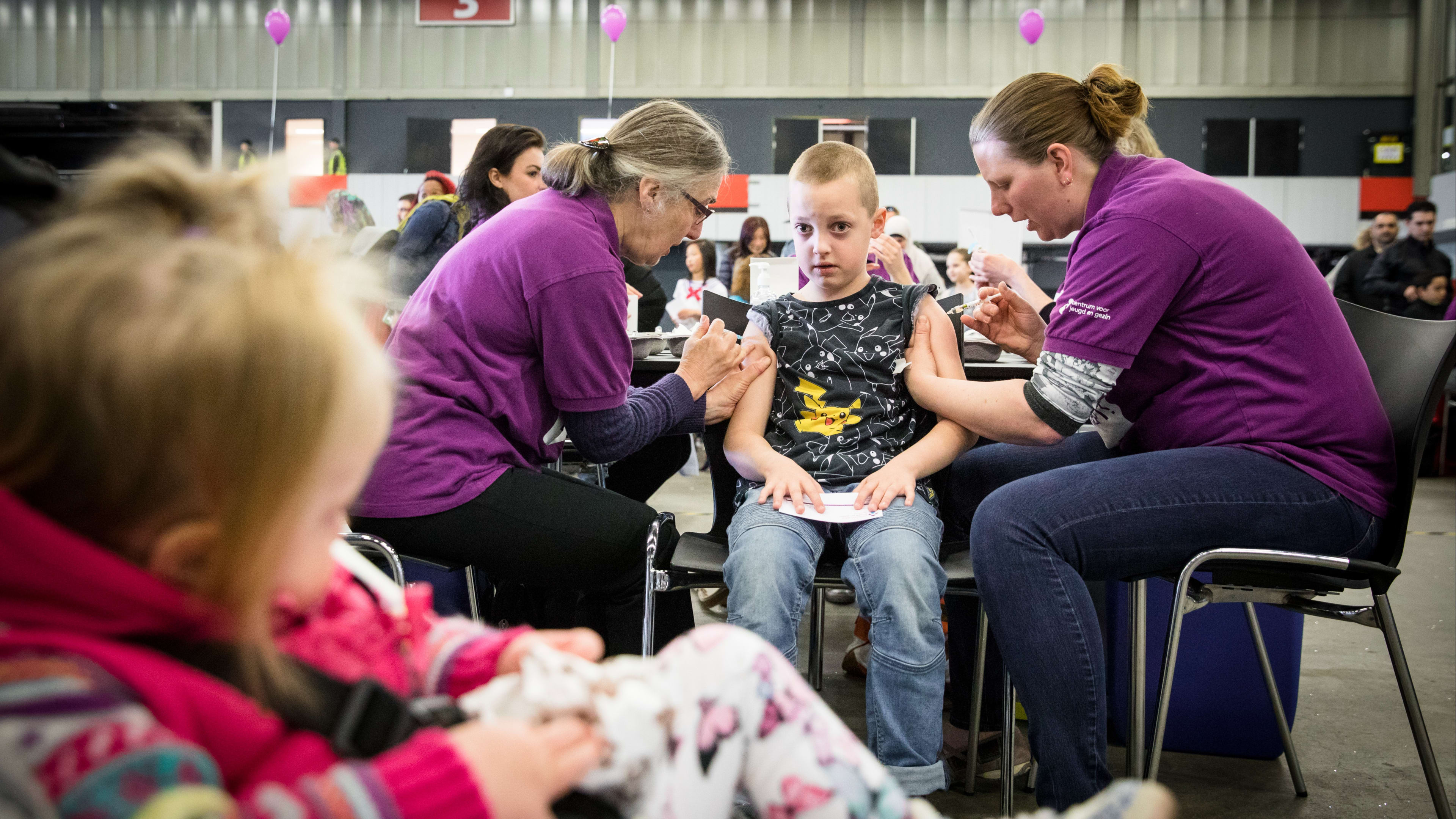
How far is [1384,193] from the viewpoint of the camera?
9.59m

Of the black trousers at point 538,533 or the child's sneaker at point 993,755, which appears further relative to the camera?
the child's sneaker at point 993,755

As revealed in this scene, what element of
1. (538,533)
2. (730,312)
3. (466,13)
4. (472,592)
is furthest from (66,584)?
(466,13)

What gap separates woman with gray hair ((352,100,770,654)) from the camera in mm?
1463

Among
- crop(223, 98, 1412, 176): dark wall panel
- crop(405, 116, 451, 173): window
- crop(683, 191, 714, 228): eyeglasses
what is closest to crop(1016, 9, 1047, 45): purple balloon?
crop(223, 98, 1412, 176): dark wall panel

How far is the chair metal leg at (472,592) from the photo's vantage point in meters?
1.64

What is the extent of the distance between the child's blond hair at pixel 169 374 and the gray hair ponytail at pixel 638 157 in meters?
1.09

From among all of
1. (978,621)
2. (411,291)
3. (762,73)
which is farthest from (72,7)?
(978,621)

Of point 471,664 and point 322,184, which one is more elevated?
point 322,184

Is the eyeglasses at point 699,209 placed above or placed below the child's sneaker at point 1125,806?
above

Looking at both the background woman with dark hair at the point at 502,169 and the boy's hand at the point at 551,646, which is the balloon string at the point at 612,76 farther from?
the boy's hand at the point at 551,646

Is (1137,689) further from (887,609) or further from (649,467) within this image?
(649,467)

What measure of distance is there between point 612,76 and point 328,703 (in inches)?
403

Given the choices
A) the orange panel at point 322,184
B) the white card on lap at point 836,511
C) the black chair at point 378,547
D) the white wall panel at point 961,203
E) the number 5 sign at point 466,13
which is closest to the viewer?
the black chair at point 378,547

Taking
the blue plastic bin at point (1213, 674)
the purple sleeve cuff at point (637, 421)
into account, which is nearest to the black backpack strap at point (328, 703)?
the purple sleeve cuff at point (637, 421)
